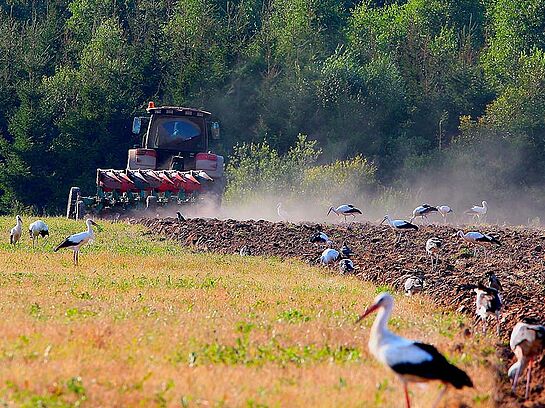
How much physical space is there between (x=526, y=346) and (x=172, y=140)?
28.6 meters

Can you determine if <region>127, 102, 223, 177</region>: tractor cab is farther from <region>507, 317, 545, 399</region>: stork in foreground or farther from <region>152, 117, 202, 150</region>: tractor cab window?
<region>507, 317, 545, 399</region>: stork in foreground

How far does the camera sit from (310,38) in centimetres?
6147

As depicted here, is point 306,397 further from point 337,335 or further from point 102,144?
point 102,144

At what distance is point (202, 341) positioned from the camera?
37.1 feet

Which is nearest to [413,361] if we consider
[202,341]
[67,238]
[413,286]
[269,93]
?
[202,341]

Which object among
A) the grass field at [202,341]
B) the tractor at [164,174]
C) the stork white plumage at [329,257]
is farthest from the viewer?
the tractor at [164,174]

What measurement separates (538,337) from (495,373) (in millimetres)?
616

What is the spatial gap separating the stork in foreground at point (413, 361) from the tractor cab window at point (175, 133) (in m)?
29.7

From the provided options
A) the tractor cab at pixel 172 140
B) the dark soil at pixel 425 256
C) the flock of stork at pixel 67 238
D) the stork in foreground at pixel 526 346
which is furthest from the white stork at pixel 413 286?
the tractor cab at pixel 172 140

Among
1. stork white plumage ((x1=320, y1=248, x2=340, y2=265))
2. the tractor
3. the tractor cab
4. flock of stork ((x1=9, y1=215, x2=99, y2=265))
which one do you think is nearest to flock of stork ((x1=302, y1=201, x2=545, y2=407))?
stork white plumage ((x1=320, y1=248, x2=340, y2=265))

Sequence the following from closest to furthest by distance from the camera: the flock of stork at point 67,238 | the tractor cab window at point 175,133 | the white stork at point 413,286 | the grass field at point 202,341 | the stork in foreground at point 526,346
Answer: the grass field at point 202,341 → the stork in foreground at point 526,346 → the white stork at point 413,286 → the flock of stork at point 67,238 → the tractor cab window at point 175,133

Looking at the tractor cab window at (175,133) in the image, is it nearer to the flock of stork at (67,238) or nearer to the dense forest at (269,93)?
the dense forest at (269,93)

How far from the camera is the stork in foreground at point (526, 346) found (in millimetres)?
10977

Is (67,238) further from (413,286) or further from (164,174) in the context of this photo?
(164,174)
